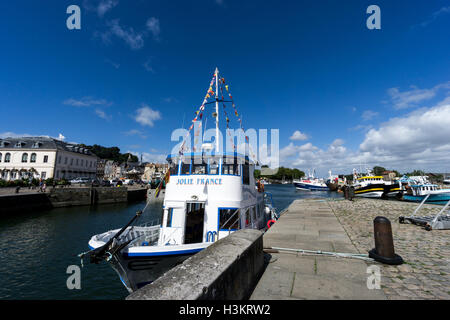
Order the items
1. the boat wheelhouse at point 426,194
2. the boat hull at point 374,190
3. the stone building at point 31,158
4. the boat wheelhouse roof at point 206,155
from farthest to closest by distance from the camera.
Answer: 1. the stone building at point 31,158
2. the boat hull at point 374,190
3. the boat wheelhouse at point 426,194
4. the boat wheelhouse roof at point 206,155

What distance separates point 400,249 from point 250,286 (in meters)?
5.54

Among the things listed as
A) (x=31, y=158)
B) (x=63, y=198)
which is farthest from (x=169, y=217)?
(x=31, y=158)

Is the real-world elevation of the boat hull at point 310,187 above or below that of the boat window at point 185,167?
below

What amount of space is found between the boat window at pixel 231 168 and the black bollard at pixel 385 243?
18.0ft

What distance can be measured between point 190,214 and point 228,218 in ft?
8.43

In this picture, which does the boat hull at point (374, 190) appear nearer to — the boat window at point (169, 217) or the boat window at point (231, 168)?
the boat window at point (231, 168)

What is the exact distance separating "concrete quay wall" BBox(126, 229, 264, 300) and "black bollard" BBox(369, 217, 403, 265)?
311 centimetres

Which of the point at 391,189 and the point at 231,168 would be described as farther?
the point at 391,189

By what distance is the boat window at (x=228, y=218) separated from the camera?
865 centimetres

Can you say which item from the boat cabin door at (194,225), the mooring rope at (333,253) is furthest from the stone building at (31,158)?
the mooring rope at (333,253)

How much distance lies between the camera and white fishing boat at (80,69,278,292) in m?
6.70

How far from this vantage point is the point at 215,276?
2.46 m

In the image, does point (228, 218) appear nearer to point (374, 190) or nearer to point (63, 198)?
point (63, 198)
